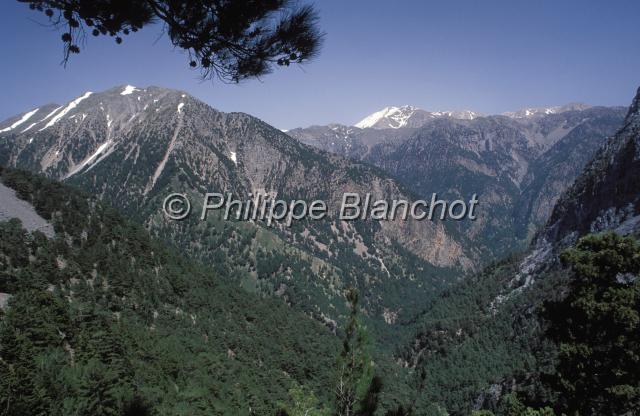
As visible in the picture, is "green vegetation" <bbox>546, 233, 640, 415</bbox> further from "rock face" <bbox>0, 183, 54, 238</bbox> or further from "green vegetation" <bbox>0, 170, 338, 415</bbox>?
"rock face" <bbox>0, 183, 54, 238</bbox>

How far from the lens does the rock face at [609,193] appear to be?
5688 inches

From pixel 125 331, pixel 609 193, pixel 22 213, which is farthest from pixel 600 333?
pixel 609 193

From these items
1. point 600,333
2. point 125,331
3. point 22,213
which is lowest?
point 125,331

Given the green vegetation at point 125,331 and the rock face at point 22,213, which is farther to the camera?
the rock face at point 22,213

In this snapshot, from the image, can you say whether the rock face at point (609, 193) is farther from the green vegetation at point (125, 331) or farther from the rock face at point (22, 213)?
the rock face at point (22, 213)

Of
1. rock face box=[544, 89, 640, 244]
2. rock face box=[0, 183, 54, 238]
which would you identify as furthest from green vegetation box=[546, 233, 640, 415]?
rock face box=[544, 89, 640, 244]

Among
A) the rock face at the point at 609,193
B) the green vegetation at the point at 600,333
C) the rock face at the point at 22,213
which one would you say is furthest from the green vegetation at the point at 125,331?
the rock face at the point at 609,193

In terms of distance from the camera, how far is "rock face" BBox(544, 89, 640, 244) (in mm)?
144475

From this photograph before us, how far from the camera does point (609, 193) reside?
16138 cm

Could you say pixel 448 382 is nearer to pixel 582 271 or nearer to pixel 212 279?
pixel 212 279

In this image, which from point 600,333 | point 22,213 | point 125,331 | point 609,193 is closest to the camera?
point 600,333

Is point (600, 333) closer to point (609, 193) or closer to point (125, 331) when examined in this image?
point (125, 331)

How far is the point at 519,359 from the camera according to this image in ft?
428

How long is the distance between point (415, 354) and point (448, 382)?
39.5 meters
